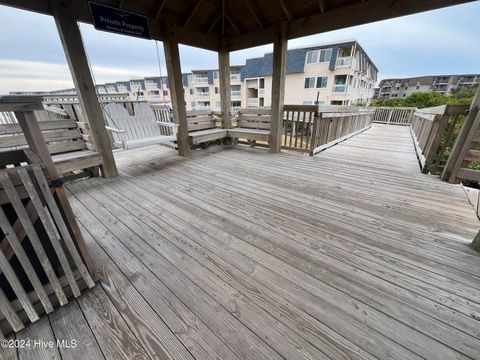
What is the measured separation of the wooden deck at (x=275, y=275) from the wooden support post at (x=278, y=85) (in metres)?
1.84

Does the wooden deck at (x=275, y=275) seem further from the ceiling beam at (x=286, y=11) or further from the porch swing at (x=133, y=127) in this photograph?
the ceiling beam at (x=286, y=11)

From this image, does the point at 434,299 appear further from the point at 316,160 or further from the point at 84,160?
the point at 84,160

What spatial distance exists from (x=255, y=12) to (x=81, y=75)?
3.08m

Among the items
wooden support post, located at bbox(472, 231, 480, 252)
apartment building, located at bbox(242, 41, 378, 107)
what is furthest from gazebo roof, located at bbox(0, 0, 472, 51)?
apartment building, located at bbox(242, 41, 378, 107)

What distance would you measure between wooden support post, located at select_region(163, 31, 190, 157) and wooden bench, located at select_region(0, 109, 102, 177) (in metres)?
1.47

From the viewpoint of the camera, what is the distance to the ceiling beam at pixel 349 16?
2373 millimetres

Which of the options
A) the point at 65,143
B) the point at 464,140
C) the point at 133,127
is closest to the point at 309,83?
the point at 464,140

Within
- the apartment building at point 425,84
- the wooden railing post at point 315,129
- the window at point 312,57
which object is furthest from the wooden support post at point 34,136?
the apartment building at point 425,84

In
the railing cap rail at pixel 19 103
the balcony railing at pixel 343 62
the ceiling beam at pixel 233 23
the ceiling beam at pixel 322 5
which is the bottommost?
the railing cap rail at pixel 19 103

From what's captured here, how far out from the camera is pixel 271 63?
17359 mm

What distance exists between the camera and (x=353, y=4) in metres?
2.74

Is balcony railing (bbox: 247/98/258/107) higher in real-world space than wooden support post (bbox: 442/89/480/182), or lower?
higher

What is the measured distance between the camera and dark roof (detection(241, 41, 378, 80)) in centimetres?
1368

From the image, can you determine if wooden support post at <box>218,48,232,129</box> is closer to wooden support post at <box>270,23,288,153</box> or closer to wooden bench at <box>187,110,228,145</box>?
wooden bench at <box>187,110,228,145</box>
